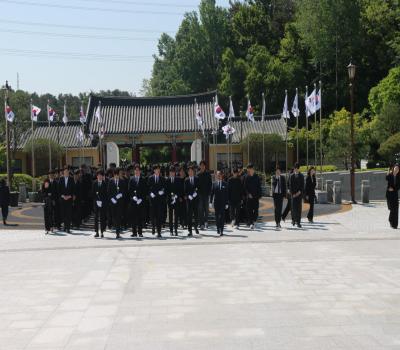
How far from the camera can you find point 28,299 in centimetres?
789

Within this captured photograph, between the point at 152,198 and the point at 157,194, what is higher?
the point at 157,194

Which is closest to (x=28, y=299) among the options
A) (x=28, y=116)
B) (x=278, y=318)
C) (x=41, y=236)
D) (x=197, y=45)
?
(x=278, y=318)

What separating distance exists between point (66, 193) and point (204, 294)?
29.5 ft

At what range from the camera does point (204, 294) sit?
7.95m

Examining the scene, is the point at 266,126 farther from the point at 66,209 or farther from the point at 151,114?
the point at 66,209

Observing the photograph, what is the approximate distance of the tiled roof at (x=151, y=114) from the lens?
4228 cm

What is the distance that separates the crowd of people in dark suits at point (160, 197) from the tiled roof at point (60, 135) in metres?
27.8

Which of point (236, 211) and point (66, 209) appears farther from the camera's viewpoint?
point (236, 211)

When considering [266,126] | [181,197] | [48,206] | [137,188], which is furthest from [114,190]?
[266,126]

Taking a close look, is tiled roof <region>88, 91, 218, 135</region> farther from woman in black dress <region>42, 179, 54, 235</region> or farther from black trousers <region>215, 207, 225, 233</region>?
black trousers <region>215, 207, 225, 233</region>

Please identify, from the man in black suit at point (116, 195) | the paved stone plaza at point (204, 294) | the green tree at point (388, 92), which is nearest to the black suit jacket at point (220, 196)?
the paved stone plaza at point (204, 294)

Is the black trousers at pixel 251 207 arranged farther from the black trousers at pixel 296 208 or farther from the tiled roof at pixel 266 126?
the tiled roof at pixel 266 126

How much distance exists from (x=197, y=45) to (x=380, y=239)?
53719 mm

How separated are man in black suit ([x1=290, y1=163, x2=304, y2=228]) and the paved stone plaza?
2402 mm
